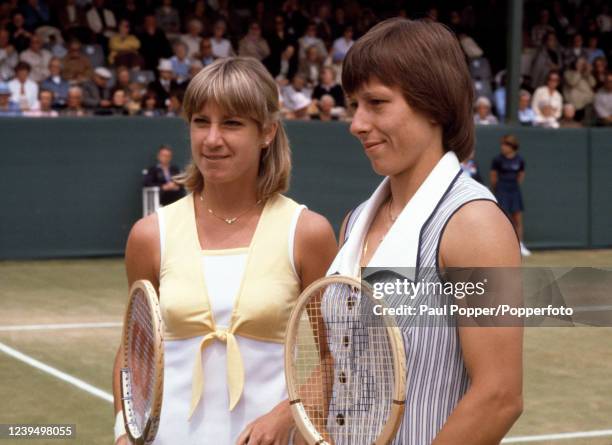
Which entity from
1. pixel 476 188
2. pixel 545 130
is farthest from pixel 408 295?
pixel 545 130

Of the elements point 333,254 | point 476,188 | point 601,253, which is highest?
point 476,188

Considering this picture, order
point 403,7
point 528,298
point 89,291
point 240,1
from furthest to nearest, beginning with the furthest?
point 403,7, point 240,1, point 89,291, point 528,298

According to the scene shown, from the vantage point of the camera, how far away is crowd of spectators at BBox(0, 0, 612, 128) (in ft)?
55.1

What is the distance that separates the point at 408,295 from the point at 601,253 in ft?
54.4

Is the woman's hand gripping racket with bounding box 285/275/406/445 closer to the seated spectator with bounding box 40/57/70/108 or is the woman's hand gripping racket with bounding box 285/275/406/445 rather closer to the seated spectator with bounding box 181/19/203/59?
the seated spectator with bounding box 40/57/70/108

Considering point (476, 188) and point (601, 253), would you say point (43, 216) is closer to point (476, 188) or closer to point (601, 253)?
point (601, 253)

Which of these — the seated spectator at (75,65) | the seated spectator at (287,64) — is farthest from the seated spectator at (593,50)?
the seated spectator at (75,65)

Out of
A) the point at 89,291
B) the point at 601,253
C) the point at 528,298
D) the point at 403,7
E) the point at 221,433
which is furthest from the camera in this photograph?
the point at 403,7

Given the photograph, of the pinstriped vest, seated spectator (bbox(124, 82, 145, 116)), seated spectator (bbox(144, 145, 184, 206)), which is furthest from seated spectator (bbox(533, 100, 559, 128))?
the pinstriped vest

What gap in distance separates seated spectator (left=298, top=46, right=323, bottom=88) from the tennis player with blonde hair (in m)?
16.5

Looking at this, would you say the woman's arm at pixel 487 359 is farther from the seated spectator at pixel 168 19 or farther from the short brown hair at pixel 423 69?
the seated spectator at pixel 168 19

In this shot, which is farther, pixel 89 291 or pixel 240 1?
pixel 240 1

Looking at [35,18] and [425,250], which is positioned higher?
[425,250]

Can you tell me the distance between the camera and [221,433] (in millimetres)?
2863
